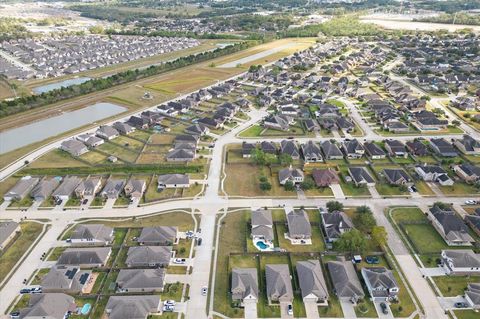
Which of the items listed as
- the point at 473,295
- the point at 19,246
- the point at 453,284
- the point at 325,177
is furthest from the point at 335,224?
the point at 19,246

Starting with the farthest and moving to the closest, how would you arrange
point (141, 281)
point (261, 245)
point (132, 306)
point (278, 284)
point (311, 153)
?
point (311, 153)
point (261, 245)
point (141, 281)
point (278, 284)
point (132, 306)

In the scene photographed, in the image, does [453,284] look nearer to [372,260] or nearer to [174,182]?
[372,260]

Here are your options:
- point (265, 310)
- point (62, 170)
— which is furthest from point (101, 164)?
point (265, 310)

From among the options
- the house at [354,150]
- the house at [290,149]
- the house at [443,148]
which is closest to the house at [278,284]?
the house at [290,149]

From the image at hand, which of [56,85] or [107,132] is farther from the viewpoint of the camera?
[56,85]

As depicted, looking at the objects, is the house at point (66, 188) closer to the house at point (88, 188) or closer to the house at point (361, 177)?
the house at point (88, 188)

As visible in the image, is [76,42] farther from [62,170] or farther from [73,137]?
[62,170]
